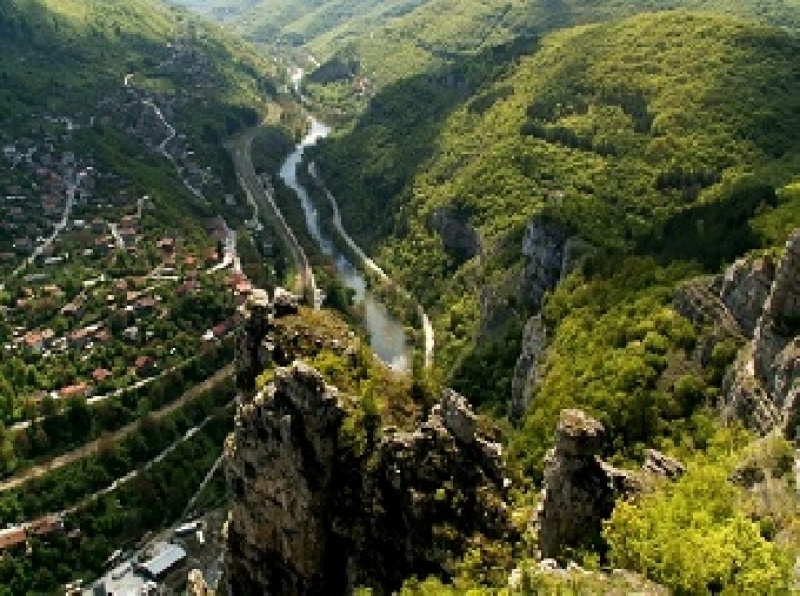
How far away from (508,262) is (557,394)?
155ft

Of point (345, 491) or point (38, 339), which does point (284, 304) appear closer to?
point (345, 491)

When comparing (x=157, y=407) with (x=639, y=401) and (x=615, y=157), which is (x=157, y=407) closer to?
(x=639, y=401)

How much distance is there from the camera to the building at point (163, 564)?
6919 centimetres

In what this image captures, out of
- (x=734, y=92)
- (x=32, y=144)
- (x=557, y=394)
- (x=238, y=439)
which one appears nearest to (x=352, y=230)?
(x=32, y=144)

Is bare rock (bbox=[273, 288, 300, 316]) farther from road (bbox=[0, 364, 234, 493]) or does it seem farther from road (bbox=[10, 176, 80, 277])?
road (bbox=[10, 176, 80, 277])

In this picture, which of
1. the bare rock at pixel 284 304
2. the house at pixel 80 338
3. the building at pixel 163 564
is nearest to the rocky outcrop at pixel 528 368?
the bare rock at pixel 284 304

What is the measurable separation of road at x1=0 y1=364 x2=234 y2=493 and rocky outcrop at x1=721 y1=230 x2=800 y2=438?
61.7m

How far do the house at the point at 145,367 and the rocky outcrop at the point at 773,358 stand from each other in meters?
67.2

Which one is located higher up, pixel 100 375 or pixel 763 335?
pixel 763 335

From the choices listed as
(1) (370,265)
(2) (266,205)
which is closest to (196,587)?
(1) (370,265)

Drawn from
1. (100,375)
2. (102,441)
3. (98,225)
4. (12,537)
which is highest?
(98,225)

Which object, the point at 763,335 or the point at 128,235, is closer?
the point at 763,335

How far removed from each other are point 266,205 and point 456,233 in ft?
149

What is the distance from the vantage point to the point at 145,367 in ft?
303
